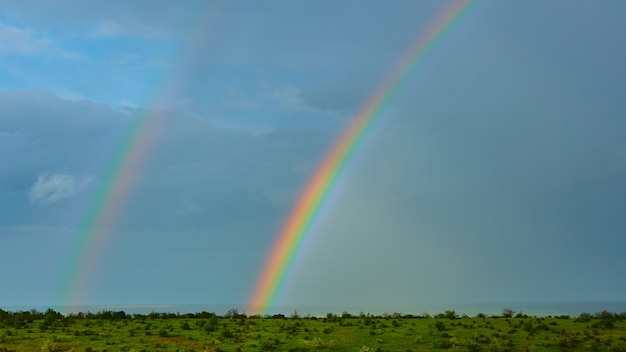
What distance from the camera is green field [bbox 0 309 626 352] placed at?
178 ft

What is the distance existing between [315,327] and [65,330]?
2728 centimetres

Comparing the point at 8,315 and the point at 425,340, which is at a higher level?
the point at 8,315

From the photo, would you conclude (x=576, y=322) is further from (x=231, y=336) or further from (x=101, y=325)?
(x=101, y=325)

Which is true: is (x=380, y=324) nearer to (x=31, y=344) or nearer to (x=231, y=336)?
(x=231, y=336)

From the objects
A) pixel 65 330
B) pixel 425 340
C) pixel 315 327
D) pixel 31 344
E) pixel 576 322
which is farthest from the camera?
pixel 576 322

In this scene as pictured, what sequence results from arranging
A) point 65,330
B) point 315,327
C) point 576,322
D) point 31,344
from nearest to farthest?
point 31,344
point 65,330
point 315,327
point 576,322

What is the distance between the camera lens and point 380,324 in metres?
73.3

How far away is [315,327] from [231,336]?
1275 cm

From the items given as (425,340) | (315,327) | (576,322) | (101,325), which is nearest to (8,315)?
(101,325)

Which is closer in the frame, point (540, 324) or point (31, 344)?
point (31, 344)

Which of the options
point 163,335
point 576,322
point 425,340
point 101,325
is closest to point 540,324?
point 576,322

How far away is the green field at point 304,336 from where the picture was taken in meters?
54.2

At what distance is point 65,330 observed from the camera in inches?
2527

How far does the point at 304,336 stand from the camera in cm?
6109
